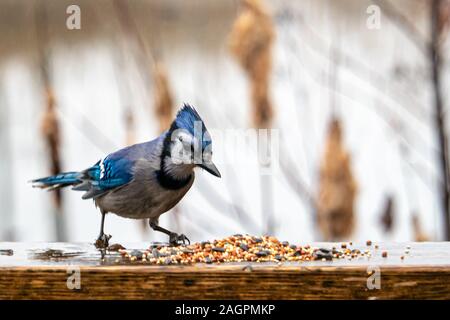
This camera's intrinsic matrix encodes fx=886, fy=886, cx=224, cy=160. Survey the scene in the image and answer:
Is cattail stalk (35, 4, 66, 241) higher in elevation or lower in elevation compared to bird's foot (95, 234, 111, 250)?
higher

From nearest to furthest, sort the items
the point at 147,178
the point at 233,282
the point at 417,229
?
the point at 233,282 < the point at 147,178 < the point at 417,229

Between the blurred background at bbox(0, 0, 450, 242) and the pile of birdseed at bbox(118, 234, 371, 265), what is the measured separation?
3.14ft

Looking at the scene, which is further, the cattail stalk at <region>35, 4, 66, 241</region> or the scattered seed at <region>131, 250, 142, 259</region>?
the cattail stalk at <region>35, 4, 66, 241</region>

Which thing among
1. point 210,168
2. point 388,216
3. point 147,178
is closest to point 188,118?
point 210,168

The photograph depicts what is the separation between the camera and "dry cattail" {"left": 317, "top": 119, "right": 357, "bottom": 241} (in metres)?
4.17

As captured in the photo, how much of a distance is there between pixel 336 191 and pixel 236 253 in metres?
1.64

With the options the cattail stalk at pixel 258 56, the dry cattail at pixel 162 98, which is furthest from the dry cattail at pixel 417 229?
the dry cattail at pixel 162 98

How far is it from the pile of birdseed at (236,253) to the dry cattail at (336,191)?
3.97 ft

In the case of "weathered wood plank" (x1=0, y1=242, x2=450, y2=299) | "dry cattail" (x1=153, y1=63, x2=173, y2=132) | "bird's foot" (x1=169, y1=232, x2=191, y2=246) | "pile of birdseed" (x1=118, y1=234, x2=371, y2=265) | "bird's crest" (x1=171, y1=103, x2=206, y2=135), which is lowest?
"weathered wood plank" (x1=0, y1=242, x2=450, y2=299)

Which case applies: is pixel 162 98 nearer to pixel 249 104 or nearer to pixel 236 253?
pixel 249 104

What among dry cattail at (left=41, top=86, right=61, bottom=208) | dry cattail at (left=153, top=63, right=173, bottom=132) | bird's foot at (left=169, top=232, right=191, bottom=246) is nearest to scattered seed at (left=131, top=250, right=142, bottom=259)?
bird's foot at (left=169, top=232, right=191, bottom=246)

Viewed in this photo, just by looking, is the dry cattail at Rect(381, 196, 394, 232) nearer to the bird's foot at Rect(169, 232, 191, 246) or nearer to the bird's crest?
the bird's foot at Rect(169, 232, 191, 246)

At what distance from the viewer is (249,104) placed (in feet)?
14.1
